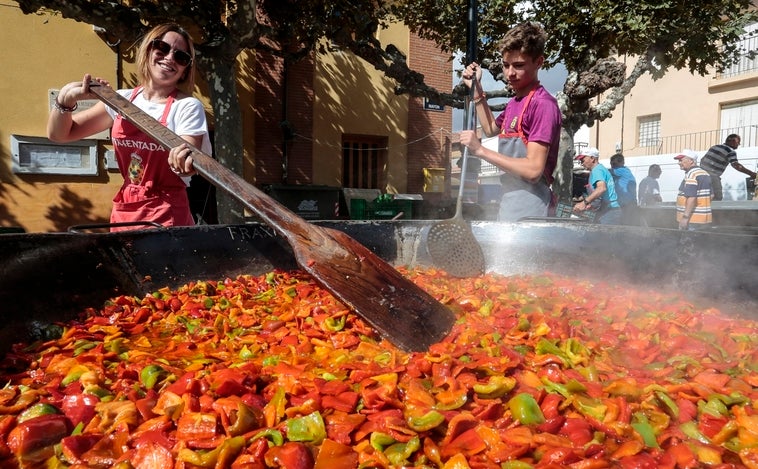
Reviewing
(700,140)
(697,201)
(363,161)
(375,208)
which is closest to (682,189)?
(697,201)

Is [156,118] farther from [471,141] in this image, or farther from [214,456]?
[214,456]

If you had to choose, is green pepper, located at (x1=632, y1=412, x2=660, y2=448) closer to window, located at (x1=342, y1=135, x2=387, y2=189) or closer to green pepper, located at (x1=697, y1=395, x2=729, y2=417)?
green pepper, located at (x1=697, y1=395, x2=729, y2=417)

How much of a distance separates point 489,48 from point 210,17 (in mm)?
6461

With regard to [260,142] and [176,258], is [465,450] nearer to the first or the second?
[176,258]

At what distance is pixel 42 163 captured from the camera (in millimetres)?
9930

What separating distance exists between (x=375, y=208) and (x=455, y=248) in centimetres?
874

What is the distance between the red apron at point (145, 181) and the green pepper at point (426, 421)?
1938 millimetres

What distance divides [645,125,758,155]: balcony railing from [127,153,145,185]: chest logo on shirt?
78.7 ft

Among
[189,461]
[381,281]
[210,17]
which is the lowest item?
[189,461]

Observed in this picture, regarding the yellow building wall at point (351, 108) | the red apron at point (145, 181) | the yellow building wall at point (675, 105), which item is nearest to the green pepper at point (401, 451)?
the red apron at point (145, 181)

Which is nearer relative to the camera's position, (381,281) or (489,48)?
(381,281)

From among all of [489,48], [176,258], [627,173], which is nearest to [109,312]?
[176,258]

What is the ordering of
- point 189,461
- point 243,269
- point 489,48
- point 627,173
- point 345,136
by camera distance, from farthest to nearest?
1. point 345,136
2. point 489,48
3. point 627,173
4. point 243,269
5. point 189,461

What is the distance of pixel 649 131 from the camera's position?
25141 mm
